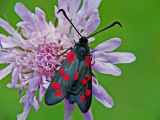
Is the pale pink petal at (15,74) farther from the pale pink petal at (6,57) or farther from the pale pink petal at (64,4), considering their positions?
the pale pink petal at (64,4)

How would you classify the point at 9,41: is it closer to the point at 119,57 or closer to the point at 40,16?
the point at 40,16

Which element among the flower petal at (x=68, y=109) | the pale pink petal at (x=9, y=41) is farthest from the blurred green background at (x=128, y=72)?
the pale pink petal at (x=9, y=41)

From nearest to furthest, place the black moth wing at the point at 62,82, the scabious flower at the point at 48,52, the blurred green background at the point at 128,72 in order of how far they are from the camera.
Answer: the black moth wing at the point at 62,82 → the scabious flower at the point at 48,52 → the blurred green background at the point at 128,72

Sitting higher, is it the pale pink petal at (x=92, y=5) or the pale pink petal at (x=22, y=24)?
the pale pink petal at (x=22, y=24)

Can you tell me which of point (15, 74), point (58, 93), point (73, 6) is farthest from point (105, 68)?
point (15, 74)

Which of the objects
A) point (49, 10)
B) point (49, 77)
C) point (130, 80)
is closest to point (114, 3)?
point (49, 10)

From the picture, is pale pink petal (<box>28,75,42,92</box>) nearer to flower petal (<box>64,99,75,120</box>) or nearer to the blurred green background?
flower petal (<box>64,99,75,120</box>)

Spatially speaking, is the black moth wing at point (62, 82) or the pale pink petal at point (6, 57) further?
the pale pink petal at point (6, 57)

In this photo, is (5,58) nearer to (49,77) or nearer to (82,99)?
(49,77)
